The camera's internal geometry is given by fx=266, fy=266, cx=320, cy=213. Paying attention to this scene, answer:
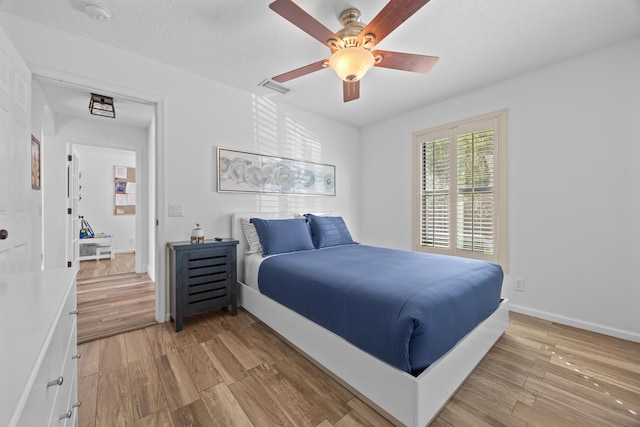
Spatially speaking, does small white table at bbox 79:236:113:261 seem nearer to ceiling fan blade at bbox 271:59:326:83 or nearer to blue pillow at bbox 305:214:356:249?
blue pillow at bbox 305:214:356:249

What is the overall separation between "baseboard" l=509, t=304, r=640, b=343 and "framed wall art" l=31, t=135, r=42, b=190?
478cm

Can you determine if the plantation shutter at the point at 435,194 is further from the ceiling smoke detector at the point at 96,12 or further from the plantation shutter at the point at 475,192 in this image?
the ceiling smoke detector at the point at 96,12

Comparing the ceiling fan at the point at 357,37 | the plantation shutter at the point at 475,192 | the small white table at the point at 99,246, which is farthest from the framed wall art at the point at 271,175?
the small white table at the point at 99,246

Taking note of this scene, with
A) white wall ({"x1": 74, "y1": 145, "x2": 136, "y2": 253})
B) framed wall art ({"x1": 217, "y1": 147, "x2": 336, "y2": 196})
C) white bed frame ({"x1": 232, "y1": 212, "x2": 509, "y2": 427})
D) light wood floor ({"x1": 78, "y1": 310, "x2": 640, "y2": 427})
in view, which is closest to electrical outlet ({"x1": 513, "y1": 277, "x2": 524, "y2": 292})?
light wood floor ({"x1": 78, "y1": 310, "x2": 640, "y2": 427})

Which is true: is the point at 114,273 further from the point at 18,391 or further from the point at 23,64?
the point at 18,391

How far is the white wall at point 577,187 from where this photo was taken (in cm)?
229

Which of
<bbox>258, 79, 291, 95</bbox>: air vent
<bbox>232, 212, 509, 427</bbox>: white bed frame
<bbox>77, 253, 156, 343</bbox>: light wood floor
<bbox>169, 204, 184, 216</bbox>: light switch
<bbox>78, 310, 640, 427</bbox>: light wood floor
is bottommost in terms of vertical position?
<bbox>78, 310, 640, 427</bbox>: light wood floor

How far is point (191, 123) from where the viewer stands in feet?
9.16

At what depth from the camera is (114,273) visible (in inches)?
173

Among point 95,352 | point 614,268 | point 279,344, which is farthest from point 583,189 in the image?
point 95,352

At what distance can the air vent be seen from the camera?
295cm

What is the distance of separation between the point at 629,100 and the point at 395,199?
2.46 metres

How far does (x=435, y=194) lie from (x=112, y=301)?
4212mm

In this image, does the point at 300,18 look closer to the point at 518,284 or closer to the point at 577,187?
the point at 577,187
